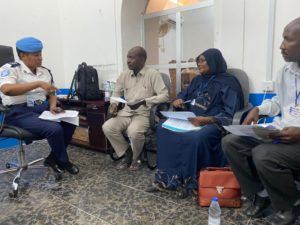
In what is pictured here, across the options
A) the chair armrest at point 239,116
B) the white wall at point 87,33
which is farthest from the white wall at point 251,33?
the white wall at point 87,33

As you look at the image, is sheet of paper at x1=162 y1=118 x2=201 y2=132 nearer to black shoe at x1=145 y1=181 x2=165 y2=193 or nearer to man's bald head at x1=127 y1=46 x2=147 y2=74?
black shoe at x1=145 y1=181 x2=165 y2=193

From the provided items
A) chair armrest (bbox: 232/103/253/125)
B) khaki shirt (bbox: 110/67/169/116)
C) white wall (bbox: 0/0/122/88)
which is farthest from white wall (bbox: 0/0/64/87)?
chair armrest (bbox: 232/103/253/125)

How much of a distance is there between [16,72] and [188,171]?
5.54ft

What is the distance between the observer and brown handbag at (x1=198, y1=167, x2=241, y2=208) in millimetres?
1729

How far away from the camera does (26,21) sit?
3527mm

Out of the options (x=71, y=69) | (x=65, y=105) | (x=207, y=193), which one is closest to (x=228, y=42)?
(x=207, y=193)

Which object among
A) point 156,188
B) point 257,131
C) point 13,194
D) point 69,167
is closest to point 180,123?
point 156,188

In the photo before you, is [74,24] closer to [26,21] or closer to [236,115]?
[26,21]

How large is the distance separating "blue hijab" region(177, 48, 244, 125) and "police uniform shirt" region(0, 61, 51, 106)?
1420 millimetres

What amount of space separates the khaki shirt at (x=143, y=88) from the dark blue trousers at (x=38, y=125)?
67cm

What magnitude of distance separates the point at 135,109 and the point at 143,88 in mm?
251

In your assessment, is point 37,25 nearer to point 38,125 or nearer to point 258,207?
point 38,125

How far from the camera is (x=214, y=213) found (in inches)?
62.8

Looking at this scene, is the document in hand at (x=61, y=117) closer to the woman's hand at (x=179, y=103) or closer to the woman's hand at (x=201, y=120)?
the woman's hand at (x=179, y=103)
